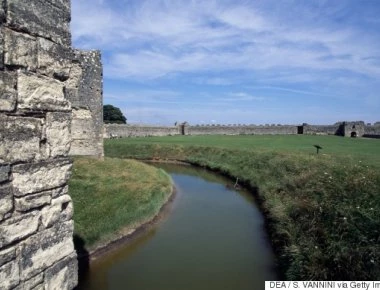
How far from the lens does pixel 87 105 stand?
17766 millimetres

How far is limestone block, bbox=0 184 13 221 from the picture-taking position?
9.90 feet

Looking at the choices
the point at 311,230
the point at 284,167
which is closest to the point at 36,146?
the point at 311,230

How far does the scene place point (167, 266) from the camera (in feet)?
28.2

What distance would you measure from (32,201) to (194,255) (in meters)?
6.58

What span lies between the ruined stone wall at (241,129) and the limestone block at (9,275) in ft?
156

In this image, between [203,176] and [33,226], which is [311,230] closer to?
[33,226]

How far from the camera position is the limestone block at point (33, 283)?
3197 millimetres

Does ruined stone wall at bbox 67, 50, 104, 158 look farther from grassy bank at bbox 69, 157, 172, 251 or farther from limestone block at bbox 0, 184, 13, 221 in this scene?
limestone block at bbox 0, 184, 13, 221

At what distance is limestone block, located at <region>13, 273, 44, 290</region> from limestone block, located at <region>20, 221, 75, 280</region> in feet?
0.14

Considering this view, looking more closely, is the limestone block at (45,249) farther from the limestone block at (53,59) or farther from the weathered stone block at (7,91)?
the limestone block at (53,59)

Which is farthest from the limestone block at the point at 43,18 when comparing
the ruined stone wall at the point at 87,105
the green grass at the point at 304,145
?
the green grass at the point at 304,145

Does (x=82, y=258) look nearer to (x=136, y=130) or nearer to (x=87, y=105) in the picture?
(x=87, y=105)

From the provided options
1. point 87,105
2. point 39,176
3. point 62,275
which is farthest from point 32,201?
point 87,105

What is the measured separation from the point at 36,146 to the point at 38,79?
1.92 ft
